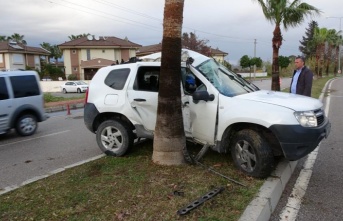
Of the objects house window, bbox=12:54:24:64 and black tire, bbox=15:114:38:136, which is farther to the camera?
house window, bbox=12:54:24:64

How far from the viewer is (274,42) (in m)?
17.7

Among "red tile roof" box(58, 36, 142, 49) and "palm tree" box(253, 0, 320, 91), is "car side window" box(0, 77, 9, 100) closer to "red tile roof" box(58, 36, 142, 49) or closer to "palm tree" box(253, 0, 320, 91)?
"palm tree" box(253, 0, 320, 91)

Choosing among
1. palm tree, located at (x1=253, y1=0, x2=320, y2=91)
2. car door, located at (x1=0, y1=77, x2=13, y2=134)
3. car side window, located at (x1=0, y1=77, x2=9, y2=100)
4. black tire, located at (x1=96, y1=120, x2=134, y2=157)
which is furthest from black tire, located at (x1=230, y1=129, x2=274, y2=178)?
palm tree, located at (x1=253, y1=0, x2=320, y2=91)

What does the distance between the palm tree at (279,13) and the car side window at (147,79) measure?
12428 mm

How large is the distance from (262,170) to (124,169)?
2.14 m

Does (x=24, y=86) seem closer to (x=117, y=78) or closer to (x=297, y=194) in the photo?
(x=117, y=78)

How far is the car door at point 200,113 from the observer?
550 centimetres

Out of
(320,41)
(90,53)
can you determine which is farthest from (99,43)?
(320,41)

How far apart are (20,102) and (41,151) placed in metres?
2.58

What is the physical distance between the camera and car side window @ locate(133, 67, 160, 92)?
637 centimetres

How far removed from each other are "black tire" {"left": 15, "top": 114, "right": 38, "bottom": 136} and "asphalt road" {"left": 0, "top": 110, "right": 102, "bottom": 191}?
0.68ft

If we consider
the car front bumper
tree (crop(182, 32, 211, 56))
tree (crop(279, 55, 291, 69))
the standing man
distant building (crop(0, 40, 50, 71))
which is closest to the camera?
the car front bumper

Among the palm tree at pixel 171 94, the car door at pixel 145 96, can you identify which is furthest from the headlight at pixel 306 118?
the car door at pixel 145 96

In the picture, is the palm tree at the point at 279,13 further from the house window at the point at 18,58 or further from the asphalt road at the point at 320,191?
the house window at the point at 18,58
